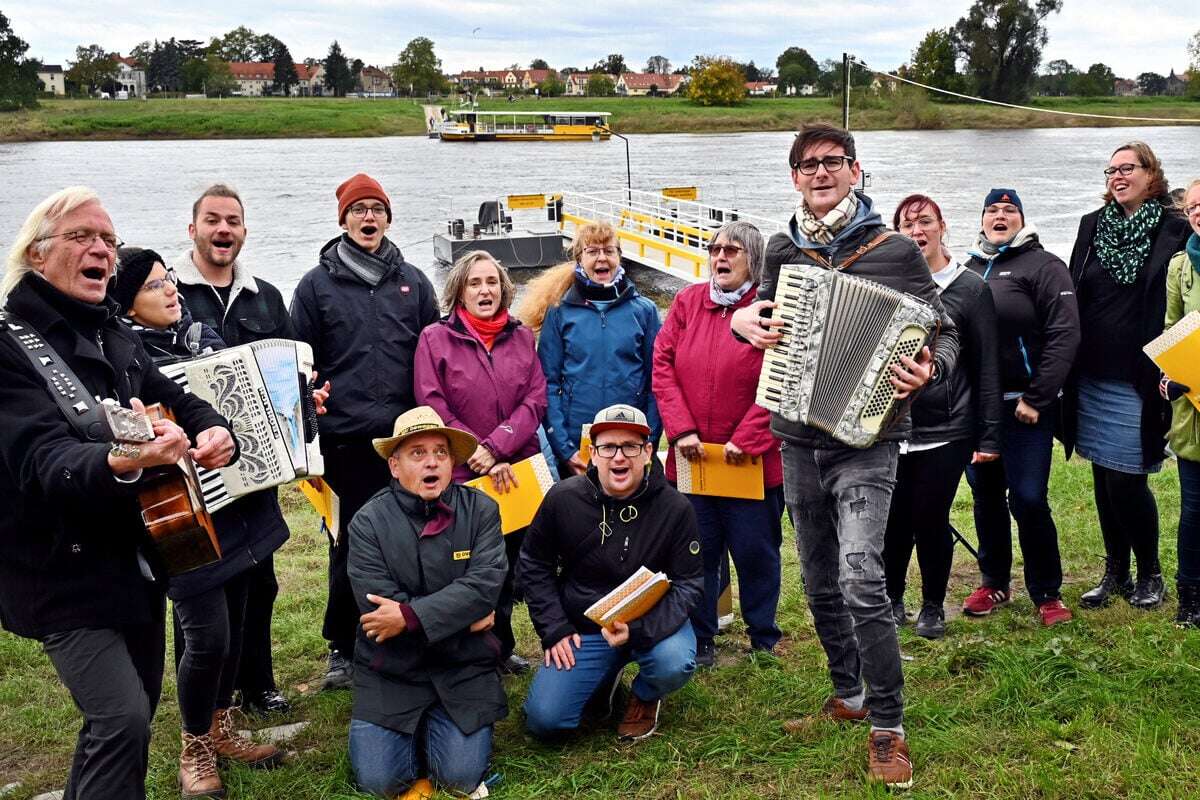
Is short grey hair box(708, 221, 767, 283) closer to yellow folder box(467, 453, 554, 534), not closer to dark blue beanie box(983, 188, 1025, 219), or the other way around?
dark blue beanie box(983, 188, 1025, 219)

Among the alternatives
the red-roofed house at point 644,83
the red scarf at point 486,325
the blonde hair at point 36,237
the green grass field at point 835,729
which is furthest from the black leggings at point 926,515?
the red-roofed house at point 644,83

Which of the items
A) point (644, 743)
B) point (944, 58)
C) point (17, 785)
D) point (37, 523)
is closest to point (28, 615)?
point (37, 523)

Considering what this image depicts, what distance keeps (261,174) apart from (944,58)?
61.4m

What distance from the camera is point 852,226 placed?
3.94m

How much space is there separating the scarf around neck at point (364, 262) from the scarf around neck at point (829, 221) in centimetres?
215

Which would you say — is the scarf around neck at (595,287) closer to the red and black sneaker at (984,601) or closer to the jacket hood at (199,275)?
the jacket hood at (199,275)

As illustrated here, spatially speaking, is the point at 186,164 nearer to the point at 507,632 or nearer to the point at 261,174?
the point at 261,174

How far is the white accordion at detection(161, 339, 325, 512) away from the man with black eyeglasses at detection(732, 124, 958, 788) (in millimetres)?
1774

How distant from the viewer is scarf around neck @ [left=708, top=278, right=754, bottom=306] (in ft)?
16.8

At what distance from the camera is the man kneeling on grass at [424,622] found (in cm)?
429

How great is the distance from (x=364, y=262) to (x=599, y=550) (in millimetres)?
1784

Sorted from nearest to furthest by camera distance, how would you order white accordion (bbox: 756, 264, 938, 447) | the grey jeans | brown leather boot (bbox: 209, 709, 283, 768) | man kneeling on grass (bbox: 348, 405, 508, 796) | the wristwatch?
the wristwatch, white accordion (bbox: 756, 264, 938, 447), the grey jeans, man kneeling on grass (bbox: 348, 405, 508, 796), brown leather boot (bbox: 209, 709, 283, 768)

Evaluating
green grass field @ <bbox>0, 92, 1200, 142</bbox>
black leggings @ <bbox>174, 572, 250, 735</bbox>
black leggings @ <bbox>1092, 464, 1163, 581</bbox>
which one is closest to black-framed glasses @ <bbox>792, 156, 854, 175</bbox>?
black leggings @ <bbox>1092, 464, 1163, 581</bbox>

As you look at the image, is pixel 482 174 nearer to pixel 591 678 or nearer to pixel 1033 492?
pixel 1033 492
